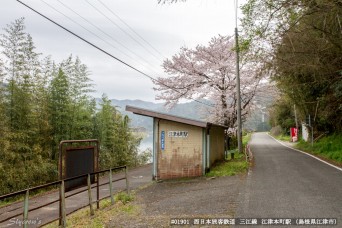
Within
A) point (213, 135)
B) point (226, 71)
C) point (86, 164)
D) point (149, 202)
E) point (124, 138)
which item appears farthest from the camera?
point (124, 138)

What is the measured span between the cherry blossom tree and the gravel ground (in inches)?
465

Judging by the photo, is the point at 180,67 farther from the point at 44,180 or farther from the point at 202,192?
the point at 202,192

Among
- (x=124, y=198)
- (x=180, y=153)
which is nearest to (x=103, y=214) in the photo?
(x=124, y=198)

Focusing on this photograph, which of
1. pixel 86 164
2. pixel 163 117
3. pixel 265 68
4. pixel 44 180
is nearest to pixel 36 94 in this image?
pixel 44 180

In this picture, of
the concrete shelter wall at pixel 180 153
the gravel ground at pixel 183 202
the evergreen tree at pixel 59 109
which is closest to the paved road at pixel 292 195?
the gravel ground at pixel 183 202

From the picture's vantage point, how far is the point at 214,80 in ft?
75.1

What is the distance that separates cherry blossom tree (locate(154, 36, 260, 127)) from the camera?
2288 centimetres

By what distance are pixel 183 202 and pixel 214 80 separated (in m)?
15.9

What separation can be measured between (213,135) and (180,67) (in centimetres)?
1020

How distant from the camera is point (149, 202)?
8531mm

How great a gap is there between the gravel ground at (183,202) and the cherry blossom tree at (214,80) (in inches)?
465

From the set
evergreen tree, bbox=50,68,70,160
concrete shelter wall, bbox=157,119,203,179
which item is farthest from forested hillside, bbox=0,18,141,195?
concrete shelter wall, bbox=157,119,203,179

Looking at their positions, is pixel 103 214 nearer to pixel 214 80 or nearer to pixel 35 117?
pixel 35 117
